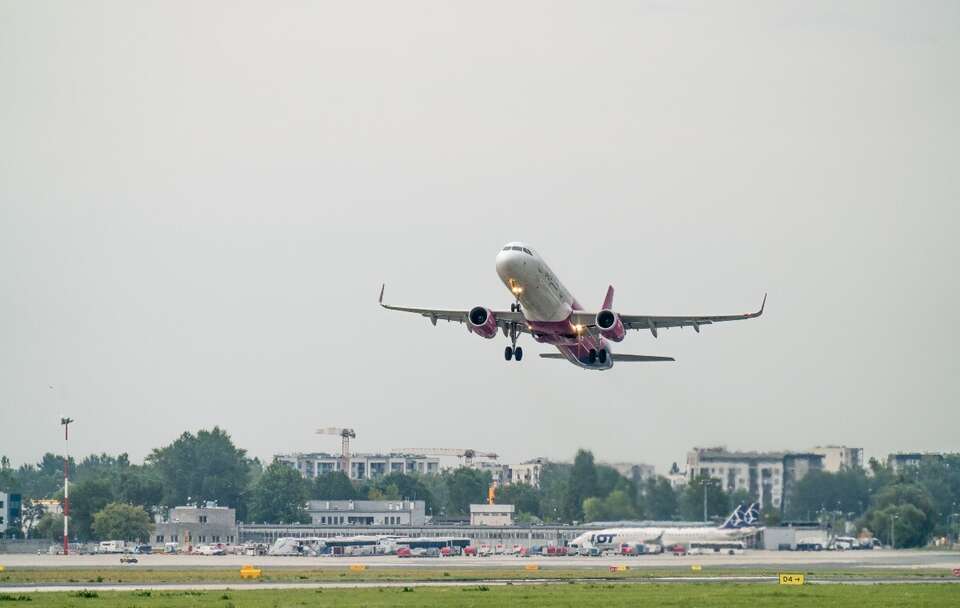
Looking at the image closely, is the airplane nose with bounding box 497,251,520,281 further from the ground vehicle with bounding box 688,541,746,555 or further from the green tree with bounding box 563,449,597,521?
the green tree with bounding box 563,449,597,521

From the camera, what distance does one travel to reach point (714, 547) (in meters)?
172

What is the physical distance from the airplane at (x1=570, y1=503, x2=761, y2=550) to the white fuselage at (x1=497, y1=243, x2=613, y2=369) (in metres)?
67.2

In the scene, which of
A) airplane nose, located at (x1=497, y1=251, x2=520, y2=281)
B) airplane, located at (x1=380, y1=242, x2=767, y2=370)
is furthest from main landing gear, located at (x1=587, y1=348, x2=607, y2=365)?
airplane nose, located at (x1=497, y1=251, x2=520, y2=281)

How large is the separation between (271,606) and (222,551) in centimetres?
9674

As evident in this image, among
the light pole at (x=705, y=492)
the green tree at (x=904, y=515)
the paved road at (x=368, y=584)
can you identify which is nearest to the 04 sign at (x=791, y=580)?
the paved road at (x=368, y=584)

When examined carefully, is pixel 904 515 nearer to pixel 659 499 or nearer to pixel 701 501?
pixel 701 501

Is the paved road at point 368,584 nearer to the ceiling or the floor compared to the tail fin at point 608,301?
nearer to the floor

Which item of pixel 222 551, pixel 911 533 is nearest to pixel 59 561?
pixel 222 551

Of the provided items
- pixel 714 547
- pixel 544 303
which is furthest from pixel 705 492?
pixel 544 303

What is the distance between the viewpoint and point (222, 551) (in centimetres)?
17112

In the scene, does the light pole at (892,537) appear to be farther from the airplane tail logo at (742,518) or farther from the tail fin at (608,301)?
the tail fin at (608,301)

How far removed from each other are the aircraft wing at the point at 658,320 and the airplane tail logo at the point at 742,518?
7122cm

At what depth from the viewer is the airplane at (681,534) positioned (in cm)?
17425

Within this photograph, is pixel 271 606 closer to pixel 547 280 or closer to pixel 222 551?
pixel 547 280
